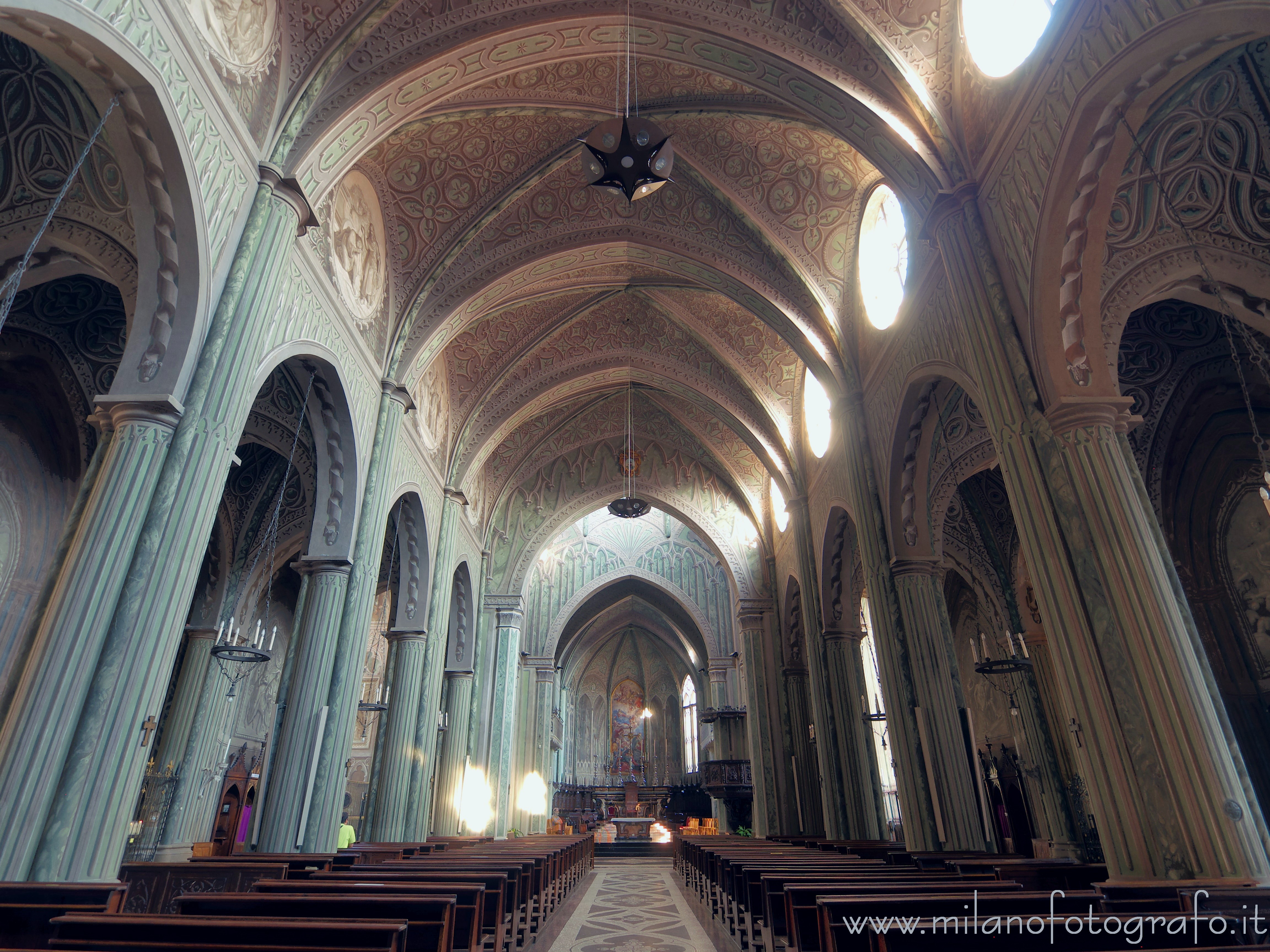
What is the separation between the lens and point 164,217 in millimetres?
5938

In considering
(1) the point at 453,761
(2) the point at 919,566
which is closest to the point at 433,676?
(1) the point at 453,761

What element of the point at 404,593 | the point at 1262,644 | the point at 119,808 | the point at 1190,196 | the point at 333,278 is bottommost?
the point at 119,808

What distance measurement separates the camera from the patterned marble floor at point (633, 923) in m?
6.41

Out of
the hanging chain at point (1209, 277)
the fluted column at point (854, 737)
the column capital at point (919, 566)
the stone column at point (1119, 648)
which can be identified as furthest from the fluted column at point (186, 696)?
the hanging chain at point (1209, 277)

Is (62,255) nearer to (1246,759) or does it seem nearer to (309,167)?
(309,167)

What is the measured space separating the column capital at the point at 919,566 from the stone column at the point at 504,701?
12.0 m

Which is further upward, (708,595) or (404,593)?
(708,595)

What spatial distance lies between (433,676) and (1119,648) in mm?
11293

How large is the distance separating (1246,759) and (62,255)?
15.8 m

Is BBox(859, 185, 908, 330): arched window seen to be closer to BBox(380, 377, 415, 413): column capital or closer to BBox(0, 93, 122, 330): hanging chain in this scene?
BBox(380, 377, 415, 413): column capital

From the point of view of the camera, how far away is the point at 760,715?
17734 mm

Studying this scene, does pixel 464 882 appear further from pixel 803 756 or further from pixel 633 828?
pixel 633 828

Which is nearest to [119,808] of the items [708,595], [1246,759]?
[1246,759]

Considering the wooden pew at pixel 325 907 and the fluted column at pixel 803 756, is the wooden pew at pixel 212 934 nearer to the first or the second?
the wooden pew at pixel 325 907
